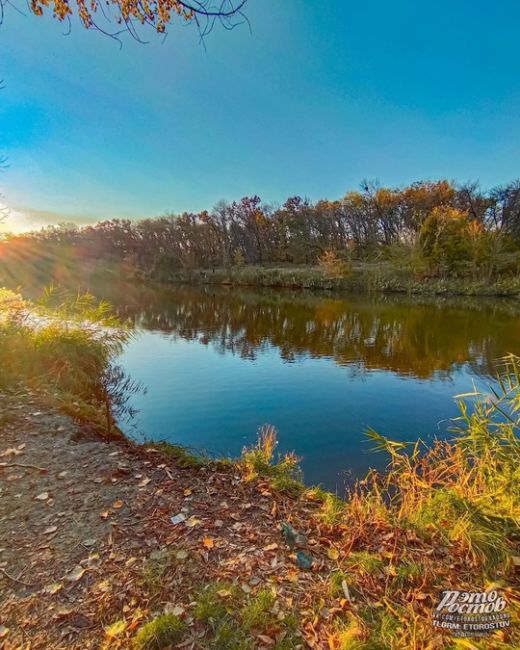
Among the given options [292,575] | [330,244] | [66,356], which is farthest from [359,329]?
[330,244]

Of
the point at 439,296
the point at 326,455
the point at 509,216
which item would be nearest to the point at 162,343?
the point at 326,455

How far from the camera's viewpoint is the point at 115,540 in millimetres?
3125

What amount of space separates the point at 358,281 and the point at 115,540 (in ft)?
129

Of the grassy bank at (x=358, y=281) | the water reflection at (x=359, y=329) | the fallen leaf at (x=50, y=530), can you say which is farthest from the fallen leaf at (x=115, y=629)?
the grassy bank at (x=358, y=281)

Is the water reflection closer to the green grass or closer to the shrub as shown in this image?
the green grass

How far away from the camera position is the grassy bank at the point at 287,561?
228 centimetres

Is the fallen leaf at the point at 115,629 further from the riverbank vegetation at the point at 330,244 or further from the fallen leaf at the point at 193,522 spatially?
the riverbank vegetation at the point at 330,244

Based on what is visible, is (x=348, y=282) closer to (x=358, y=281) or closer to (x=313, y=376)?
(x=358, y=281)

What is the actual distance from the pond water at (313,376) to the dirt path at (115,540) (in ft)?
6.27

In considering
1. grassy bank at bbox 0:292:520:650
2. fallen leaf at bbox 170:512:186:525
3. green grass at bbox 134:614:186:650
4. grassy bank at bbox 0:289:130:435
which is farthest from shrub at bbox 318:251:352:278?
green grass at bbox 134:614:186:650

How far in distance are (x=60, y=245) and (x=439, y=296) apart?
5805 cm

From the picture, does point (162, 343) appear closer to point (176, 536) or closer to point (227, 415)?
point (227, 415)

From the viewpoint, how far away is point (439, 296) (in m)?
33.1

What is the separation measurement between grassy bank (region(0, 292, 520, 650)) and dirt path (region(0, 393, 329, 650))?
16 mm
